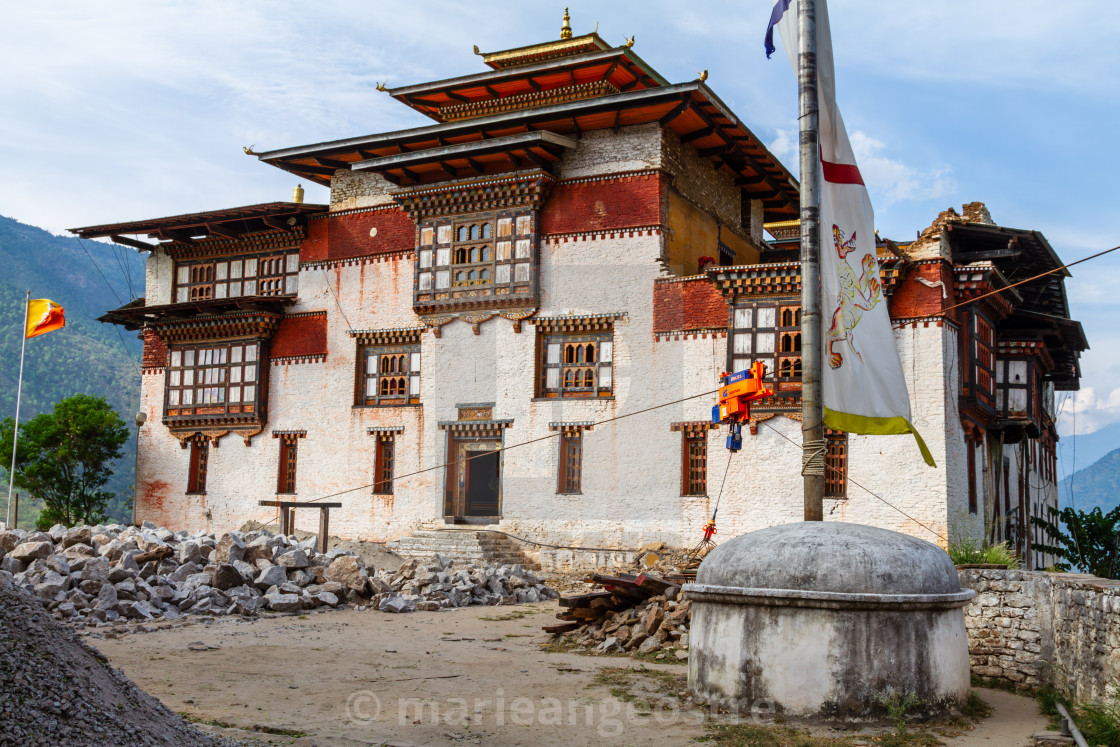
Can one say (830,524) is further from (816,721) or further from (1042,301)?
(1042,301)

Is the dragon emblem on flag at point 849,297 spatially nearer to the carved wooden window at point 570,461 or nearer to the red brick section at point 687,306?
the red brick section at point 687,306

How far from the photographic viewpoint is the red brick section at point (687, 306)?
23812 mm

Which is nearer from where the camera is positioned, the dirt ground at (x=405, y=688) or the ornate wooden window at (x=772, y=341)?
the dirt ground at (x=405, y=688)

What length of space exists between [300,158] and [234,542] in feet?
42.7

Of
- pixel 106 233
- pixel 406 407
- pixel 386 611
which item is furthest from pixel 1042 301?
pixel 106 233

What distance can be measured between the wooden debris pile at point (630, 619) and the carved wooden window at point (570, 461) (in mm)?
8776

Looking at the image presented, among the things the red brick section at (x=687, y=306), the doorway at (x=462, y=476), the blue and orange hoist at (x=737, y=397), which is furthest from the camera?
the doorway at (x=462, y=476)

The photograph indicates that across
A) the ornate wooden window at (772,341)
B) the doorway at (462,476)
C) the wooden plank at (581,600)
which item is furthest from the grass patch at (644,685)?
the doorway at (462,476)

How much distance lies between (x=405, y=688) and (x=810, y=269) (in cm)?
674

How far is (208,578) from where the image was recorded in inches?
720

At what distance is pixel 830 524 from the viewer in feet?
33.8

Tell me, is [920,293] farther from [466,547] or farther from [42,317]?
[42,317]

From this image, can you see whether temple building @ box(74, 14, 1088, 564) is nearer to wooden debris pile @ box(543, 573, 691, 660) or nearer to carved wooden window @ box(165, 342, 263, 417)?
carved wooden window @ box(165, 342, 263, 417)


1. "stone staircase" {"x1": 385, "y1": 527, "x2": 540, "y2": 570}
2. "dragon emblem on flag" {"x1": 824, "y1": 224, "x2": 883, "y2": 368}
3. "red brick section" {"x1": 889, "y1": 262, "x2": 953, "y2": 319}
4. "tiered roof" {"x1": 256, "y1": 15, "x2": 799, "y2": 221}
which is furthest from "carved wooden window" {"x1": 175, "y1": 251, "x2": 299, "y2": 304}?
"dragon emblem on flag" {"x1": 824, "y1": 224, "x2": 883, "y2": 368}
